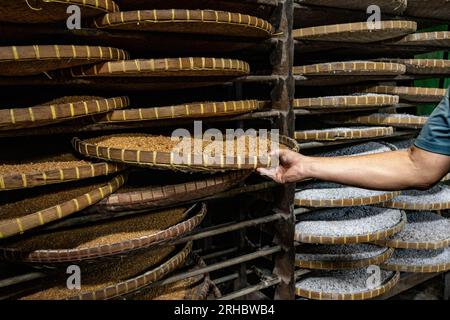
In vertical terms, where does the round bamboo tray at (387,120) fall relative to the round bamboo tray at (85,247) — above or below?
above

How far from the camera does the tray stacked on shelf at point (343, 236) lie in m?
1.95

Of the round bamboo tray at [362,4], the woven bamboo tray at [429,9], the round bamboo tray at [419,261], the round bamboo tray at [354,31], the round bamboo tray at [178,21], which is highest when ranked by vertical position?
the woven bamboo tray at [429,9]

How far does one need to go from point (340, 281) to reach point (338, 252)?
0.17 m

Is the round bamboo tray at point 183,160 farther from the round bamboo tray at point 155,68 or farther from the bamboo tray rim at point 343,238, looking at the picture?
the bamboo tray rim at point 343,238

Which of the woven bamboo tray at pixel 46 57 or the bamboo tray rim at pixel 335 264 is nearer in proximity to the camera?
the woven bamboo tray at pixel 46 57

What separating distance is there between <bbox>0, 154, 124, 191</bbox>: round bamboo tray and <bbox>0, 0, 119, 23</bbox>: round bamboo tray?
1.61ft

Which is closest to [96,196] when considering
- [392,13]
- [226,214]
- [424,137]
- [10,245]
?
[10,245]

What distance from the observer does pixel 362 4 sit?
183cm

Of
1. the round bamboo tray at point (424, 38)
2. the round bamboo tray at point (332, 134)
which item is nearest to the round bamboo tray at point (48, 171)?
the round bamboo tray at point (332, 134)

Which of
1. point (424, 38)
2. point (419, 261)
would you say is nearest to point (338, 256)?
point (419, 261)

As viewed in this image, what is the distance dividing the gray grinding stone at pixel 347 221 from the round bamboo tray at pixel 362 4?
1.18 meters

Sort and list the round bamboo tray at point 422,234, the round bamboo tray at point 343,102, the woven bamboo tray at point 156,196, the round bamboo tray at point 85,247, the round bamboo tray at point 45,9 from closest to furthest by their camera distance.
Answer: the round bamboo tray at point 45,9
the round bamboo tray at point 85,247
the woven bamboo tray at point 156,196
the round bamboo tray at point 343,102
the round bamboo tray at point 422,234

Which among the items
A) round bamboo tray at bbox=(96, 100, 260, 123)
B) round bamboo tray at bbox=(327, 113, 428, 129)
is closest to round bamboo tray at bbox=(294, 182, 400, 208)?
round bamboo tray at bbox=(327, 113, 428, 129)
